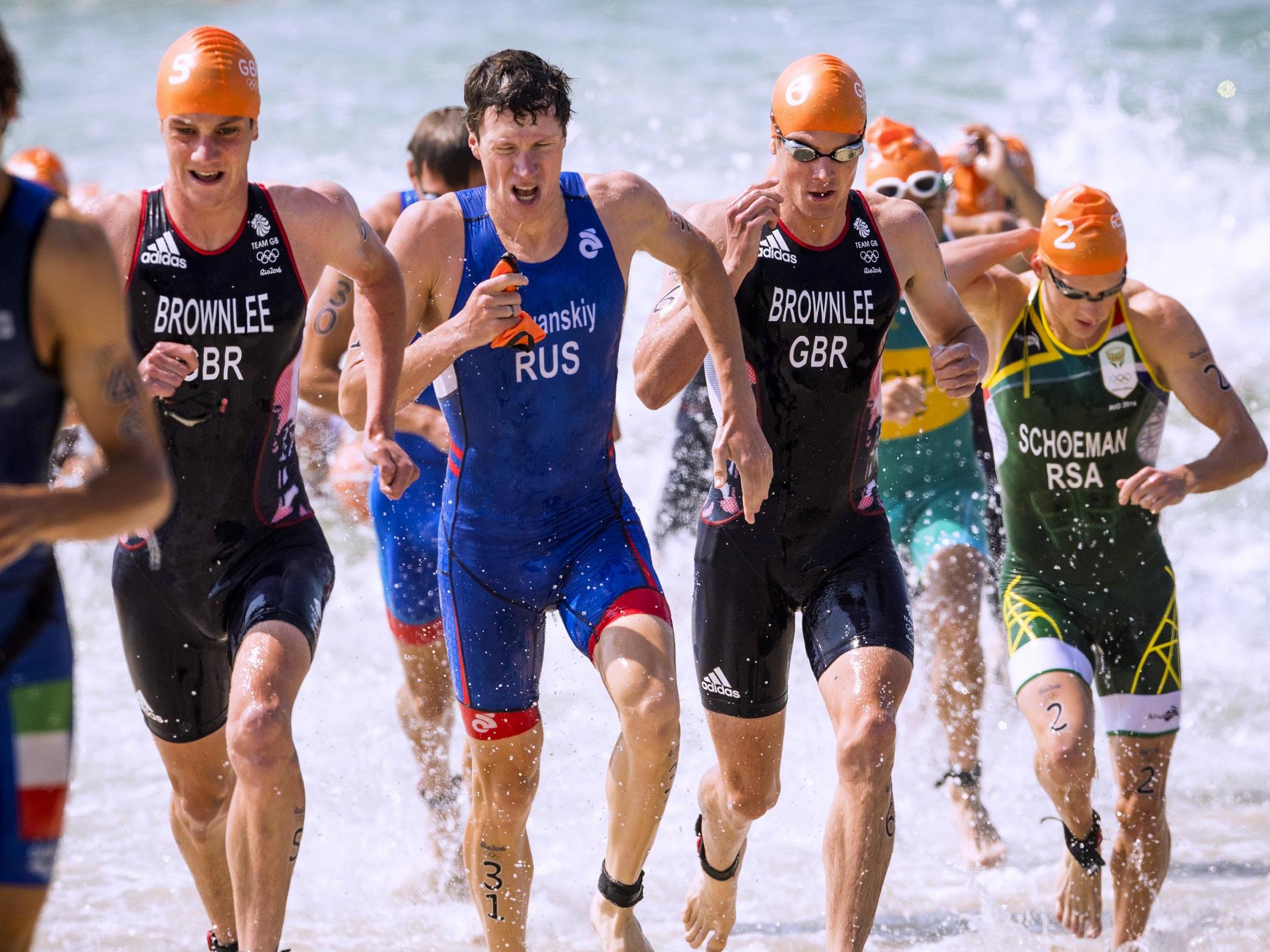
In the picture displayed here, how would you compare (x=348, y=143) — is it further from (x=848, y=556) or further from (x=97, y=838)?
(x=848, y=556)

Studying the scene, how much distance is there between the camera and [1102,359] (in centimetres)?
534

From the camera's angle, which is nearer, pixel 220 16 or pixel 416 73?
pixel 416 73

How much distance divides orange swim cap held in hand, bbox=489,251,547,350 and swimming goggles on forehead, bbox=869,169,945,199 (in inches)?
105

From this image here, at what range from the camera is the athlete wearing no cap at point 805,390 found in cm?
476

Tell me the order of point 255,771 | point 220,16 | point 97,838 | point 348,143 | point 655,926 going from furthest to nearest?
1. point 220,16
2. point 348,143
3. point 97,838
4. point 655,926
5. point 255,771

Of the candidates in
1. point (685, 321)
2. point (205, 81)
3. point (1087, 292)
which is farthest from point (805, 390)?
point (205, 81)

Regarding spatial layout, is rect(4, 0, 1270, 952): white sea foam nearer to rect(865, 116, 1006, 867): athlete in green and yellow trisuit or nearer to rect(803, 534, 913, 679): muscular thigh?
rect(865, 116, 1006, 867): athlete in green and yellow trisuit

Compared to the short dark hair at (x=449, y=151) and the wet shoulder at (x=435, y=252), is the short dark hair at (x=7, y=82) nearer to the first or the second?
the wet shoulder at (x=435, y=252)

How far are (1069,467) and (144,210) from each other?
312cm

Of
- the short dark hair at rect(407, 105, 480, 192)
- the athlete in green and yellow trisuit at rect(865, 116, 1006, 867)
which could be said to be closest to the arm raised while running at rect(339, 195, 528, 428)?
the short dark hair at rect(407, 105, 480, 192)

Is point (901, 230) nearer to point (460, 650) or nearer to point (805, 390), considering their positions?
point (805, 390)

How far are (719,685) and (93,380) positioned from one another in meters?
2.64

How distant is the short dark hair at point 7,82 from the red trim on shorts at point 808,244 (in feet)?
8.51

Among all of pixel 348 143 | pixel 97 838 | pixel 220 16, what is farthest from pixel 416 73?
pixel 97 838
